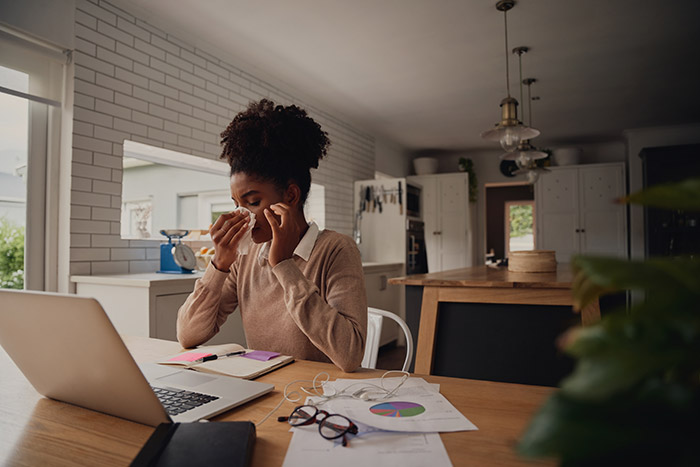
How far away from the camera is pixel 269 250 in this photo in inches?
54.0

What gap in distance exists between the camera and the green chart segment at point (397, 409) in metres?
0.76

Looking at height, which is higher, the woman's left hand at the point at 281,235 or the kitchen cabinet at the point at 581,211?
the kitchen cabinet at the point at 581,211

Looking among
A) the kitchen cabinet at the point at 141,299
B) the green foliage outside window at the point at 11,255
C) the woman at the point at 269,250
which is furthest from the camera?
the green foliage outside window at the point at 11,255

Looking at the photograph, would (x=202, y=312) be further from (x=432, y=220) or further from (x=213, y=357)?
(x=432, y=220)

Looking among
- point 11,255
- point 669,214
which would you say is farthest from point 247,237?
point 669,214

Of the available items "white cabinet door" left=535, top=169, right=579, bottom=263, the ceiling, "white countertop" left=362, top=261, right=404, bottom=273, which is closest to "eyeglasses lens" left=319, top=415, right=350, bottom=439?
the ceiling

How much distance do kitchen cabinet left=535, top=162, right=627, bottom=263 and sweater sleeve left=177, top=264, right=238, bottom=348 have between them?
18.6 feet

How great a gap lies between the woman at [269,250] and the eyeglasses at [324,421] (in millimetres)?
497

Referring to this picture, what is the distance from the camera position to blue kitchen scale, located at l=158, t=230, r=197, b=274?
277 centimetres

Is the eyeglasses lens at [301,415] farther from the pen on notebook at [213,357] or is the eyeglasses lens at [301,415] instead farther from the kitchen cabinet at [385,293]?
the kitchen cabinet at [385,293]

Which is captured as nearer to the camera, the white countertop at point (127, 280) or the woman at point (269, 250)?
the woman at point (269, 250)

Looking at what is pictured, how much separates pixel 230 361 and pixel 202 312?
0.32 meters

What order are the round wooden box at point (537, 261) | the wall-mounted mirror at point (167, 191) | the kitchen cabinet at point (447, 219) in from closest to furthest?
the round wooden box at point (537, 261)
the wall-mounted mirror at point (167, 191)
the kitchen cabinet at point (447, 219)

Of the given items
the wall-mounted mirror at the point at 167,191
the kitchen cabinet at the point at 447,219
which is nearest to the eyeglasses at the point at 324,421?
the wall-mounted mirror at the point at 167,191
